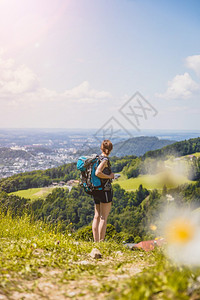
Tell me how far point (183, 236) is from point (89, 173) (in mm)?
2024

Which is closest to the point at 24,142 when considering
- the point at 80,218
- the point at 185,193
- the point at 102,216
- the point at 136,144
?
the point at 136,144

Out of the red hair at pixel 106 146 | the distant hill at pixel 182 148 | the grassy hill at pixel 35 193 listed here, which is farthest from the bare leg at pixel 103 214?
the distant hill at pixel 182 148

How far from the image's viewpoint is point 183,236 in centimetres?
273

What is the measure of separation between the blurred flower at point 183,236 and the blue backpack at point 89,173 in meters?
1.33

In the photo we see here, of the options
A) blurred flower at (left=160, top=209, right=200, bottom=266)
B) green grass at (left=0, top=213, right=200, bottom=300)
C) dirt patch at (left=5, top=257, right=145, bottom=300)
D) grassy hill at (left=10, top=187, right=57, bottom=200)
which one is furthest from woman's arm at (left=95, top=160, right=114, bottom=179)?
grassy hill at (left=10, top=187, right=57, bottom=200)

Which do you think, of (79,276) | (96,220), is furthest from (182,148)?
(79,276)

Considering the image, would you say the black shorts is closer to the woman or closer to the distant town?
the woman

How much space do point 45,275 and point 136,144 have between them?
225ft

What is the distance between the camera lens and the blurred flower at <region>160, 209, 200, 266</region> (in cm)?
244

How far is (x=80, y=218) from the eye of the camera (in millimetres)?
47344

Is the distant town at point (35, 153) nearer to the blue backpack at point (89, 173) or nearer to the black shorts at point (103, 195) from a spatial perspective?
the blue backpack at point (89, 173)

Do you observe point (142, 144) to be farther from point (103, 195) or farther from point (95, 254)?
point (95, 254)

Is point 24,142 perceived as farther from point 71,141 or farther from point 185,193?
point 185,193

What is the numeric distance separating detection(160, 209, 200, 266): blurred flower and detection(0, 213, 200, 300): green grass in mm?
122
